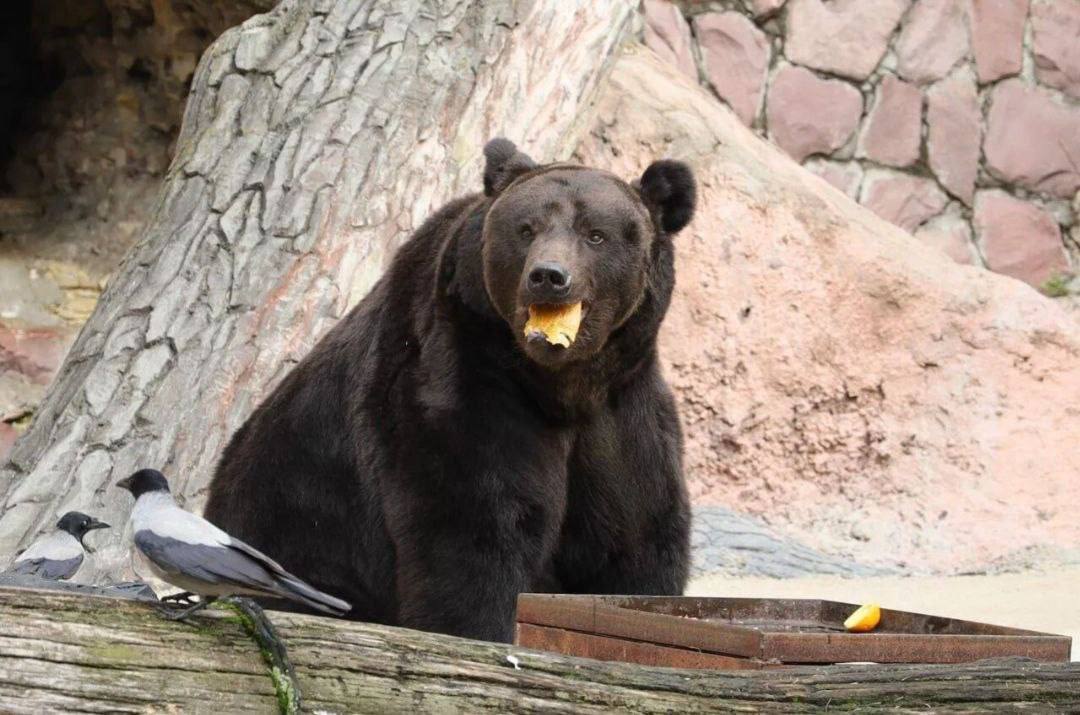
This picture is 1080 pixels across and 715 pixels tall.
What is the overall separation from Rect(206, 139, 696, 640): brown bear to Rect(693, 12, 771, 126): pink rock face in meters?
5.78

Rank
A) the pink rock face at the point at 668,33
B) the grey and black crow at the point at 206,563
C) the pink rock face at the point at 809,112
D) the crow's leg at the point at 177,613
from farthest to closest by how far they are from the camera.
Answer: the pink rock face at the point at 809,112 → the pink rock face at the point at 668,33 → the grey and black crow at the point at 206,563 → the crow's leg at the point at 177,613

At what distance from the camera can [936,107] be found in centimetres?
1095

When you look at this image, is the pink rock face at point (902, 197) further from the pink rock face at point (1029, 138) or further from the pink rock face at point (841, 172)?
the pink rock face at point (1029, 138)

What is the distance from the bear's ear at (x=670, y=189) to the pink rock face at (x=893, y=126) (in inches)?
246

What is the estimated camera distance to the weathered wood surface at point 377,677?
250cm

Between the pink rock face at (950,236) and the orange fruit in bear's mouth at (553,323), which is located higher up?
the pink rock face at (950,236)

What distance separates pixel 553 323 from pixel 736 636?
1542 mm

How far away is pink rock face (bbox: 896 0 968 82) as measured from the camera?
35.9 ft

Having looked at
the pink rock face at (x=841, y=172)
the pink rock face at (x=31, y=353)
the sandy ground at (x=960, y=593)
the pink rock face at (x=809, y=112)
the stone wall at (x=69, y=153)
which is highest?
the pink rock face at (x=809, y=112)

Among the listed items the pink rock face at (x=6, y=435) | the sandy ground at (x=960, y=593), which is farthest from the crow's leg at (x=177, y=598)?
the pink rock face at (x=6, y=435)

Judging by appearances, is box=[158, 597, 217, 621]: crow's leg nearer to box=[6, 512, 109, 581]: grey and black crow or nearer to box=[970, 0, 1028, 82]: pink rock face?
box=[6, 512, 109, 581]: grey and black crow

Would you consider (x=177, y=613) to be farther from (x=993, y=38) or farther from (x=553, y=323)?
(x=993, y=38)

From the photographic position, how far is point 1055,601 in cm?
690

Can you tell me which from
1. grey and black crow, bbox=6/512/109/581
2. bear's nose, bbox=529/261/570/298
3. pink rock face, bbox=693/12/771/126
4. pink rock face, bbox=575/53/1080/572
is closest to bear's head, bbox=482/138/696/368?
bear's nose, bbox=529/261/570/298
